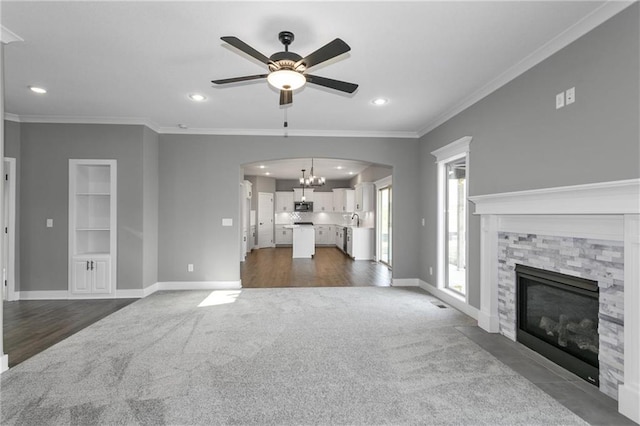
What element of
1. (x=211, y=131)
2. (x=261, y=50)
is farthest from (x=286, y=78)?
(x=211, y=131)

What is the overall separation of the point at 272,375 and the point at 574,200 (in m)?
2.75

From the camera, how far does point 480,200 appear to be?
3793mm

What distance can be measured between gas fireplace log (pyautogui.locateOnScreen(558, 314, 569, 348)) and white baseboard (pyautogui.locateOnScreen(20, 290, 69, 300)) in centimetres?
640

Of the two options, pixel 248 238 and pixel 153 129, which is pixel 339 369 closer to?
pixel 153 129

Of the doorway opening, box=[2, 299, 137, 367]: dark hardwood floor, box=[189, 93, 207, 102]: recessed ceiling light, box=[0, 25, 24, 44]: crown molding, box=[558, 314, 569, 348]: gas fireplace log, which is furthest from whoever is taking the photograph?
the doorway opening

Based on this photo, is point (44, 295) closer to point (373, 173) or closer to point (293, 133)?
point (293, 133)

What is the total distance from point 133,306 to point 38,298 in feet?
5.67

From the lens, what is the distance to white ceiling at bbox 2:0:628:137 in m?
2.42

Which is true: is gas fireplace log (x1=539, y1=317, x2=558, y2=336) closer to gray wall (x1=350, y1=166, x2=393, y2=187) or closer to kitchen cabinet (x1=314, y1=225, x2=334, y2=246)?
gray wall (x1=350, y1=166, x2=393, y2=187)

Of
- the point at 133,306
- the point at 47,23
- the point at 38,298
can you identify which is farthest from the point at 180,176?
the point at 47,23

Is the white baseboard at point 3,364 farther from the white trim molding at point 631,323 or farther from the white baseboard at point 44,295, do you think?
the white trim molding at point 631,323

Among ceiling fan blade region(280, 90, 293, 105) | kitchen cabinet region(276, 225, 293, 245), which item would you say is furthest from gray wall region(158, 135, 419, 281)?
kitchen cabinet region(276, 225, 293, 245)

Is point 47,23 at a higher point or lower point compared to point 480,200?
higher

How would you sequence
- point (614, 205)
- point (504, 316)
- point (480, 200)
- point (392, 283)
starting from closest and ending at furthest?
point (614, 205) < point (504, 316) < point (480, 200) < point (392, 283)
